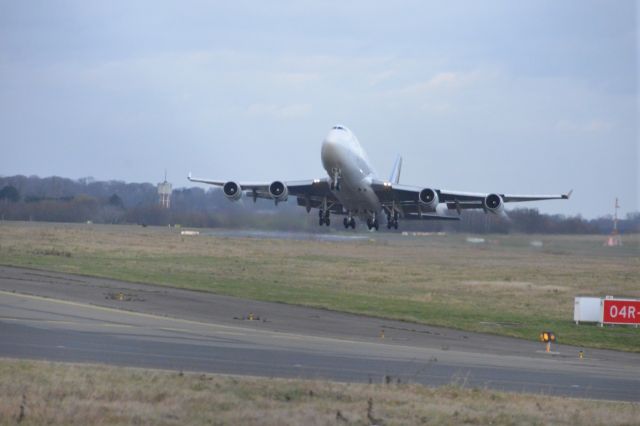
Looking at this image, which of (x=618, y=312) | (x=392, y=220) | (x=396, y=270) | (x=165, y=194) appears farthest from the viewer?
(x=165, y=194)

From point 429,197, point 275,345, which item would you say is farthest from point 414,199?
point 275,345

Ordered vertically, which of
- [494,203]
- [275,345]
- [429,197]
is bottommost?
[275,345]

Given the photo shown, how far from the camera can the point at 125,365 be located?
2383cm

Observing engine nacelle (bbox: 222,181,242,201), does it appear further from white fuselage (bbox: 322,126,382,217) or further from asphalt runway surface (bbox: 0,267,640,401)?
asphalt runway surface (bbox: 0,267,640,401)

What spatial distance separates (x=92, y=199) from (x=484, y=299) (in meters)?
57.5

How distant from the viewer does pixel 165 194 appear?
87.0 metres

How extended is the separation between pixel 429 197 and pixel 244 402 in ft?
112

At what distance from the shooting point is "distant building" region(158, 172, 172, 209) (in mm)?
85500

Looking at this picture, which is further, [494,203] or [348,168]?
[494,203]

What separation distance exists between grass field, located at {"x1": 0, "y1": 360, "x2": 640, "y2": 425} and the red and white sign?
2276 centimetres

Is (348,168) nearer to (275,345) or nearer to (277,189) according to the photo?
(277,189)

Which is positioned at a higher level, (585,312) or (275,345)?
(585,312)

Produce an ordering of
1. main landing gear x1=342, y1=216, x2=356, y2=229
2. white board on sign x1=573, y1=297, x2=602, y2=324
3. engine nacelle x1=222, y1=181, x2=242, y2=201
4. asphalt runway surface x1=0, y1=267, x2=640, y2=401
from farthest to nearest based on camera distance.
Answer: main landing gear x1=342, y1=216, x2=356, y2=229, engine nacelle x1=222, y1=181, x2=242, y2=201, white board on sign x1=573, y1=297, x2=602, y2=324, asphalt runway surface x1=0, y1=267, x2=640, y2=401

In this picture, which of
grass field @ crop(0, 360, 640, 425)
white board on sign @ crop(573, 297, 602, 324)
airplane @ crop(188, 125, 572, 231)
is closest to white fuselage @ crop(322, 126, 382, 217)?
airplane @ crop(188, 125, 572, 231)
